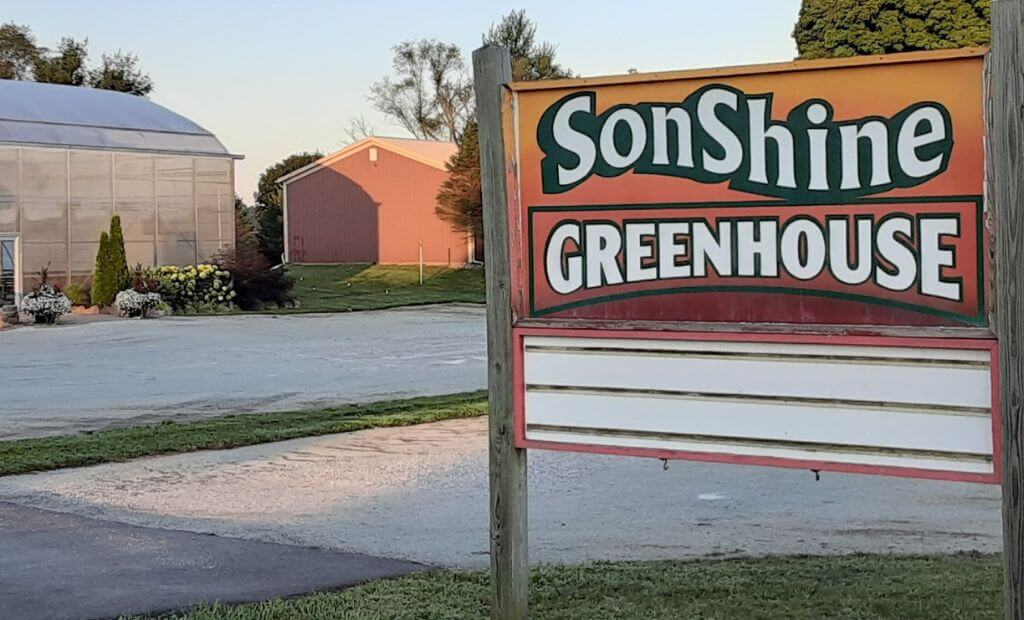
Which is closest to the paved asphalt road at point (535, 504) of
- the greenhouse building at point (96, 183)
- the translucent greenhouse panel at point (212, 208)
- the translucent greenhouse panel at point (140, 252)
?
the greenhouse building at point (96, 183)

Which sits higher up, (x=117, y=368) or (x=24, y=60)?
(x=24, y=60)

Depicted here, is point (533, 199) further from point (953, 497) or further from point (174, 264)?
point (174, 264)

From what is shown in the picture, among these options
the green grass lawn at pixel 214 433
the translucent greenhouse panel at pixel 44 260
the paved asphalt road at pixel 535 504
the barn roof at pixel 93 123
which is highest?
the barn roof at pixel 93 123

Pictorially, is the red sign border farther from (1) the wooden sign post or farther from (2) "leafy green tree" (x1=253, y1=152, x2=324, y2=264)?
(2) "leafy green tree" (x1=253, y1=152, x2=324, y2=264)

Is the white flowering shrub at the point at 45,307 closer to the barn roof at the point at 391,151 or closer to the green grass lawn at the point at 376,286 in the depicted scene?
the green grass lawn at the point at 376,286

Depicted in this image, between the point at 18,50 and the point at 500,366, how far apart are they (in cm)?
6040

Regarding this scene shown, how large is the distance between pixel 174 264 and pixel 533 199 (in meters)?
31.3

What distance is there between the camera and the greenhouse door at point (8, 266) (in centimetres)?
3120

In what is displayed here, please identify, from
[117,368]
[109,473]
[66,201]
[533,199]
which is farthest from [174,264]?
[533,199]

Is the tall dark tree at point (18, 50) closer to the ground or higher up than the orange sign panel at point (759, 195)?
higher up

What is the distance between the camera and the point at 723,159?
4.94 metres

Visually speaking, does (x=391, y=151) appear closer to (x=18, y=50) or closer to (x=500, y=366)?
(x=18, y=50)

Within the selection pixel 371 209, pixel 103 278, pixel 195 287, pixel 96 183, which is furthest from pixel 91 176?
pixel 371 209

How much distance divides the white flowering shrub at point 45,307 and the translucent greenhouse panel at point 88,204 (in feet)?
13.0
